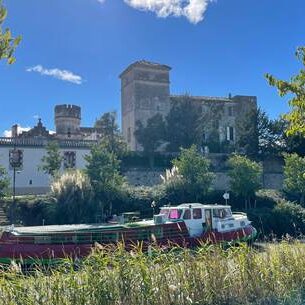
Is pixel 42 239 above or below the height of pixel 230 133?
below

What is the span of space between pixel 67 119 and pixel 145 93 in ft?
35.3

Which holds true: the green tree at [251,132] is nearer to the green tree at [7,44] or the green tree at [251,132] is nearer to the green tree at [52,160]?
the green tree at [52,160]

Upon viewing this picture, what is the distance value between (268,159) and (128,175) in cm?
1502

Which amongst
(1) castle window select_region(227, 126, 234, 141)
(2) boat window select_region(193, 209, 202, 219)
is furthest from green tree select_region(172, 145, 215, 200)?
(1) castle window select_region(227, 126, 234, 141)

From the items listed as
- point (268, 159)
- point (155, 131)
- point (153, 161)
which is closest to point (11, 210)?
point (153, 161)

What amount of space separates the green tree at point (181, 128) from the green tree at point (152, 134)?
85cm

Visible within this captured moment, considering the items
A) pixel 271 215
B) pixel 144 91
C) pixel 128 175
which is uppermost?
pixel 144 91

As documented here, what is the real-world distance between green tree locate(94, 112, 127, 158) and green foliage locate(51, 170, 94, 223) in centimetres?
1316

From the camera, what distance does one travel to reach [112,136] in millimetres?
43906

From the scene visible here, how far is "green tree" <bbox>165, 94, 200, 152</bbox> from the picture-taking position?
47.2 meters

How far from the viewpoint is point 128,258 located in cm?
539

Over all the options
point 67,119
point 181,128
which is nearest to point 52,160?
point 181,128

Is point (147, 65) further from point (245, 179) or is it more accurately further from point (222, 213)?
point (222, 213)

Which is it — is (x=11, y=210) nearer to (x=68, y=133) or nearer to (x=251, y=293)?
(x=251, y=293)
